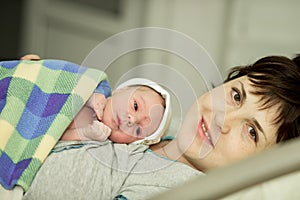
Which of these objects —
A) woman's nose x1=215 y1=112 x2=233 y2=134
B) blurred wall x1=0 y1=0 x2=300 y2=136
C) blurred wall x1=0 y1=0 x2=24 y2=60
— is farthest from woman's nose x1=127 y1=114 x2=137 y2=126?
blurred wall x1=0 y1=0 x2=24 y2=60

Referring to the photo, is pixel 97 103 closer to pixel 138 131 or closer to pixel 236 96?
pixel 138 131

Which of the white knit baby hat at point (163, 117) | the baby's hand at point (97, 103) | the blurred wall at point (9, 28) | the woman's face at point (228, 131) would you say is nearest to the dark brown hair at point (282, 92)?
the woman's face at point (228, 131)

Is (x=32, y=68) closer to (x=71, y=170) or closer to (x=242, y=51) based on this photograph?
(x=71, y=170)

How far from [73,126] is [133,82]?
164 mm

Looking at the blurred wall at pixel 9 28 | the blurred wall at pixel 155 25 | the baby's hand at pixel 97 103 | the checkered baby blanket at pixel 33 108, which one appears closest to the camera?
the checkered baby blanket at pixel 33 108

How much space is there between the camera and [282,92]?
1103 millimetres

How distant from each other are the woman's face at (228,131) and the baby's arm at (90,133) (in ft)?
0.51

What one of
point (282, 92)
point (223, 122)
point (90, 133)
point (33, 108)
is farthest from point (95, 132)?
point (282, 92)

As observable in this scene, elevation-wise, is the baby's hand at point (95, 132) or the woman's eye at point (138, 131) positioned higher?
the baby's hand at point (95, 132)

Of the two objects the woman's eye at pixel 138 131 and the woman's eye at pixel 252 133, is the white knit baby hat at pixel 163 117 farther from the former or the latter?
the woman's eye at pixel 252 133

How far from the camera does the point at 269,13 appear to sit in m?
2.57

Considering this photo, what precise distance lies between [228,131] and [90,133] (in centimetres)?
25

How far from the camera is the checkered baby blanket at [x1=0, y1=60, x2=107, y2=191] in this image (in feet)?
3.23

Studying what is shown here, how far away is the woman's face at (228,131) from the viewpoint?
110 cm
